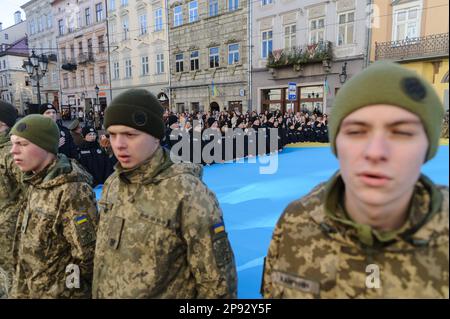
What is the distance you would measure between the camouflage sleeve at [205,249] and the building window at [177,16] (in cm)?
2275

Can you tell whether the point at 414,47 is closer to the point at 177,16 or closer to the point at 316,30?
the point at 316,30

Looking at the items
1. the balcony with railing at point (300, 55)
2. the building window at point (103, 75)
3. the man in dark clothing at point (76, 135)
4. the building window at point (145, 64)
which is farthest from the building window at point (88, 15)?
the man in dark clothing at point (76, 135)

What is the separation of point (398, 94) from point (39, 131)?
205 cm

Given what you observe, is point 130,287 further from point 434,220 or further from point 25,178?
point 434,220

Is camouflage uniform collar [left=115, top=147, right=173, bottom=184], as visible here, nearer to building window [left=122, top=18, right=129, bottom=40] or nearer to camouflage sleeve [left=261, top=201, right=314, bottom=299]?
camouflage sleeve [left=261, top=201, right=314, bottom=299]

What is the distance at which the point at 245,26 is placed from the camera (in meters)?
18.3

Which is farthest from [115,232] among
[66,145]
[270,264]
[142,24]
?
[142,24]

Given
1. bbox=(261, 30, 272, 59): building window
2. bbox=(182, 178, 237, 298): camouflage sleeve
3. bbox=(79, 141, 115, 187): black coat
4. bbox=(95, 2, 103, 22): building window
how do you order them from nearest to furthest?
bbox=(182, 178, 237, 298): camouflage sleeve → bbox=(79, 141, 115, 187): black coat → bbox=(261, 30, 272, 59): building window → bbox=(95, 2, 103, 22): building window

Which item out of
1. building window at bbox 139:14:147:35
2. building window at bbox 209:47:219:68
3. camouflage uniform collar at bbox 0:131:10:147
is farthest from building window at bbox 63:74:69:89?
camouflage uniform collar at bbox 0:131:10:147

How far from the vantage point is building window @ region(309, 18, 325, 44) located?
1430 centimetres

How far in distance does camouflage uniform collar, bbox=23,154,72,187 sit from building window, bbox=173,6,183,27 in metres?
22.1

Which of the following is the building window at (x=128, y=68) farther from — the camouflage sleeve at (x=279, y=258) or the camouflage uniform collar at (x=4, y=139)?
the camouflage sleeve at (x=279, y=258)
